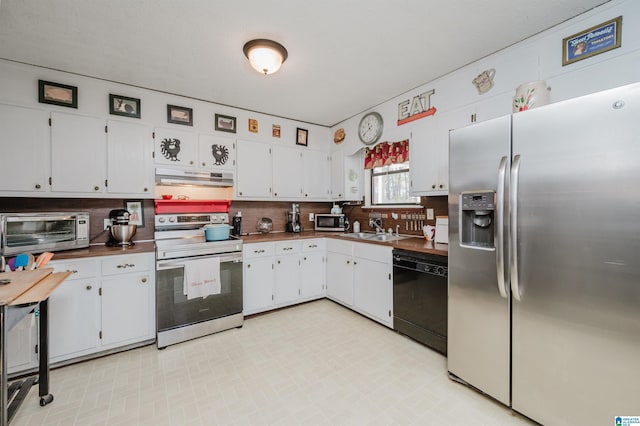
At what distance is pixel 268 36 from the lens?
200cm

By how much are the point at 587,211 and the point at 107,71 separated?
3803 mm

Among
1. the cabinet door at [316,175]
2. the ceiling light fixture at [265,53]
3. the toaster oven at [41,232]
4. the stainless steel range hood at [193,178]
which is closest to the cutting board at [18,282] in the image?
the toaster oven at [41,232]

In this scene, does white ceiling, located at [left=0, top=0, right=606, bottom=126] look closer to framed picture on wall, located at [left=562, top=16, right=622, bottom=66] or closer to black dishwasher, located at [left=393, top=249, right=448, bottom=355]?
framed picture on wall, located at [left=562, top=16, right=622, bottom=66]

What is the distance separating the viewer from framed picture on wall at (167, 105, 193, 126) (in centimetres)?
290

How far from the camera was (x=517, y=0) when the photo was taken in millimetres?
1652

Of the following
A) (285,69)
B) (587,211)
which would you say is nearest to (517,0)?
(587,211)

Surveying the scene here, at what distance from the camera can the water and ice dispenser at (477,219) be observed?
5.56ft

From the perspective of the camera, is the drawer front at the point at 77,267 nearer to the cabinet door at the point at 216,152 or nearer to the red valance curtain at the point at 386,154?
the cabinet door at the point at 216,152

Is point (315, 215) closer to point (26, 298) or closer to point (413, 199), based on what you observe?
point (413, 199)

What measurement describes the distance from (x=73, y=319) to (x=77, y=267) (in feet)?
1.44

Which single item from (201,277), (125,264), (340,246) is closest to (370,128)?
(340,246)

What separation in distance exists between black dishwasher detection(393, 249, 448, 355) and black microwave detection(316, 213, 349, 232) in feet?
4.56

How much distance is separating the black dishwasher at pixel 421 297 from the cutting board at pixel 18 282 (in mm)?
2590

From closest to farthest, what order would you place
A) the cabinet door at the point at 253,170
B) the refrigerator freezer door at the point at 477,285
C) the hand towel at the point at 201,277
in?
the refrigerator freezer door at the point at 477,285 < the hand towel at the point at 201,277 < the cabinet door at the point at 253,170
